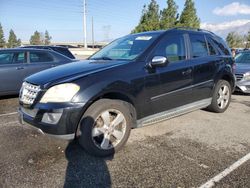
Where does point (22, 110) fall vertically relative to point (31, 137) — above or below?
above

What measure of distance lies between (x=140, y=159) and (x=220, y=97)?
118 inches

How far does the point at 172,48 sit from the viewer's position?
4320 mm

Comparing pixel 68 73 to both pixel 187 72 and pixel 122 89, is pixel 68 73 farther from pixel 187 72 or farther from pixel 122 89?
pixel 187 72

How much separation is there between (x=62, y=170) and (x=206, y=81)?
128 inches

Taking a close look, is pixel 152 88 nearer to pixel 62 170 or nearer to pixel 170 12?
pixel 62 170

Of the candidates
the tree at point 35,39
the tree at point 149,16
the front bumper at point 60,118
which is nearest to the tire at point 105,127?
the front bumper at point 60,118

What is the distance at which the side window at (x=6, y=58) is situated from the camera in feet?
21.9

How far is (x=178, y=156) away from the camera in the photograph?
136 inches

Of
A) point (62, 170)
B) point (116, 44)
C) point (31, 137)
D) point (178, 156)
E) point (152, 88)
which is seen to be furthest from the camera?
point (116, 44)

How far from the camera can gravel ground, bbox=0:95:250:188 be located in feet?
9.37

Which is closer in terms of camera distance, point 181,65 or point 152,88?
point 152,88

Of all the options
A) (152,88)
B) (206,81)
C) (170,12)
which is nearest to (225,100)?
(206,81)

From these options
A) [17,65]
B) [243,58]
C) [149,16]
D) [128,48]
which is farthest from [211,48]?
[149,16]

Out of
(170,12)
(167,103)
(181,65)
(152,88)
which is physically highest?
(170,12)
